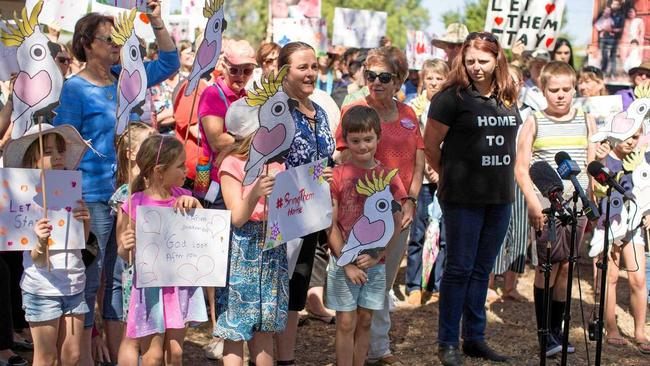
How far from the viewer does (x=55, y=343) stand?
14.7ft

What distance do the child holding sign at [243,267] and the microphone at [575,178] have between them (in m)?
1.54

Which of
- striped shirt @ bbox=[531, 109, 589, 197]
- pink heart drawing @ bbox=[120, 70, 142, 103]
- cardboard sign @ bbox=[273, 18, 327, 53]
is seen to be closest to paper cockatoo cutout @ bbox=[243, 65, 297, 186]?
pink heart drawing @ bbox=[120, 70, 142, 103]

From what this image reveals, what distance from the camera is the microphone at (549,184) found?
15.5 feet

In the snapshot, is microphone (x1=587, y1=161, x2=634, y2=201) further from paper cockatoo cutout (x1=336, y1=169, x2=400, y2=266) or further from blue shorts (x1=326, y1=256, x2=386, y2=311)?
blue shorts (x1=326, y1=256, x2=386, y2=311)

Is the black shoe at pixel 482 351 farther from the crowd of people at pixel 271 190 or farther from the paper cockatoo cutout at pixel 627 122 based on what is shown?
the paper cockatoo cutout at pixel 627 122

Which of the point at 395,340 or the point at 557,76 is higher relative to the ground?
the point at 557,76

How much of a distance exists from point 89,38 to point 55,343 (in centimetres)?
167

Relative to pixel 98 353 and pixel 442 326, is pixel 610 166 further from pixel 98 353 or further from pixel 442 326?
pixel 98 353

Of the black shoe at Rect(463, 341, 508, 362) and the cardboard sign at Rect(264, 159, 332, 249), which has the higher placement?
the cardboard sign at Rect(264, 159, 332, 249)

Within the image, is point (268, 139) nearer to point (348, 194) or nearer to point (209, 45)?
point (209, 45)

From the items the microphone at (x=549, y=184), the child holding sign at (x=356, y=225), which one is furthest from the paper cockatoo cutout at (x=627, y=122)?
the child holding sign at (x=356, y=225)

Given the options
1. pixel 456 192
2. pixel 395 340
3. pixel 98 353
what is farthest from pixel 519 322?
pixel 98 353

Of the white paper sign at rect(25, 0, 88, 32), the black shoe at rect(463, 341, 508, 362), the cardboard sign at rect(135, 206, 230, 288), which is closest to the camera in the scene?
the cardboard sign at rect(135, 206, 230, 288)

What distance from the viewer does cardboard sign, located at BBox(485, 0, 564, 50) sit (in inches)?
419
